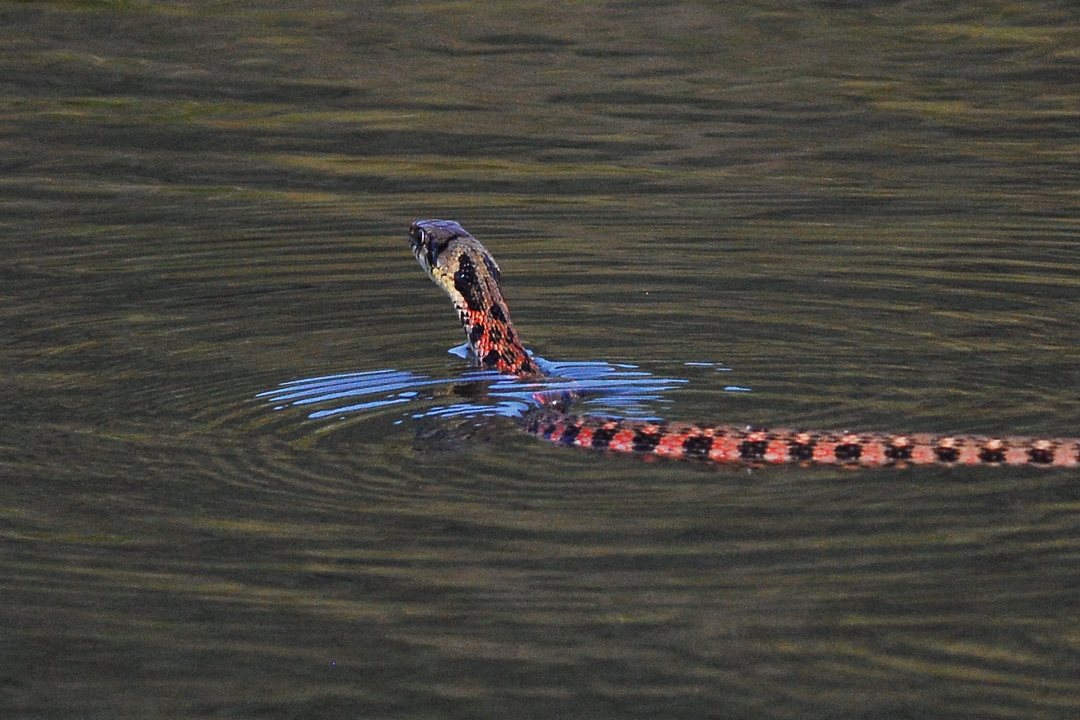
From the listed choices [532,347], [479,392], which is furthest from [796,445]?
[532,347]

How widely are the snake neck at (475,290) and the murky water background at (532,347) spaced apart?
335 mm

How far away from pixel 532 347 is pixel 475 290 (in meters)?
0.51

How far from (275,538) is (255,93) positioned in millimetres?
12827

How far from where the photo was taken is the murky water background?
6.79 meters

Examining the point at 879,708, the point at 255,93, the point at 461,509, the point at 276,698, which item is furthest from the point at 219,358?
the point at 255,93

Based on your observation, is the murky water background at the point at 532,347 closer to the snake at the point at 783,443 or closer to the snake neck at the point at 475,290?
the snake at the point at 783,443

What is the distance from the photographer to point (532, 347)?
1170cm

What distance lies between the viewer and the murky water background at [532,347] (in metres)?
6.79

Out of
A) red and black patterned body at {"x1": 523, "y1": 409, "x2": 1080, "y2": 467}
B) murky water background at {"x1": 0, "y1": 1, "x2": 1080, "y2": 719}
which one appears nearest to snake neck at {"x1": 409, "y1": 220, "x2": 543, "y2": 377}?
murky water background at {"x1": 0, "y1": 1, "x2": 1080, "y2": 719}

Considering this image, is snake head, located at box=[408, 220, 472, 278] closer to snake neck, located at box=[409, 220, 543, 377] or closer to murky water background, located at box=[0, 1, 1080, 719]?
snake neck, located at box=[409, 220, 543, 377]

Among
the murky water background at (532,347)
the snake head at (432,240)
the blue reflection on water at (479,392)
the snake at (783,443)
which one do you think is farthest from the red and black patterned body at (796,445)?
the snake head at (432,240)

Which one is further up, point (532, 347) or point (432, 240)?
point (432, 240)

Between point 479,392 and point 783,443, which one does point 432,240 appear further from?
point 783,443

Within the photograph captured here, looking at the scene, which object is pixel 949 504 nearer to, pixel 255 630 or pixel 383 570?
pixel 383 570
